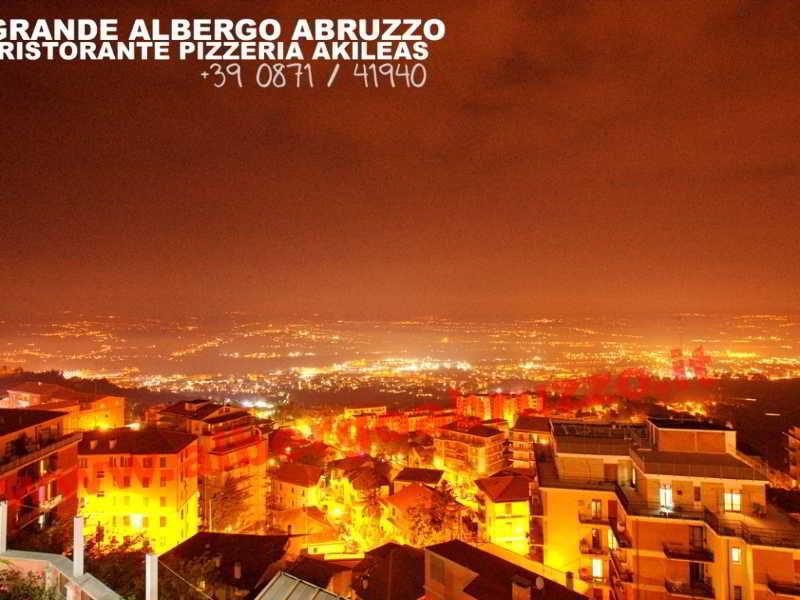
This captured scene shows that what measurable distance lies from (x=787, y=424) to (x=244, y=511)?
30814 millimetres

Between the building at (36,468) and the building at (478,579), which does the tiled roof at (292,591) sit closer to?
the building at (478,579)

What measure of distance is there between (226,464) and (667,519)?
1480cm

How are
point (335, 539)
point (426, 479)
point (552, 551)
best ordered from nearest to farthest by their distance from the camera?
point (552, 551), point (335, 539), point (426, 479)

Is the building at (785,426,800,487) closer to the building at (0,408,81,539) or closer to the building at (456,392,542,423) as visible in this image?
the building at (456,392,542,423)

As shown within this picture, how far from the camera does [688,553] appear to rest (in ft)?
27.6

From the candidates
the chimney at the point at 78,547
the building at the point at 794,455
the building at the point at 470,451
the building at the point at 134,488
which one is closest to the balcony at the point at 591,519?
the chimney at the point at 78,547

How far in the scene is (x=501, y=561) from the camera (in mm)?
9406

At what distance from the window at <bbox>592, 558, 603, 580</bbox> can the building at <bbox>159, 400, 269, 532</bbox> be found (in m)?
12.2

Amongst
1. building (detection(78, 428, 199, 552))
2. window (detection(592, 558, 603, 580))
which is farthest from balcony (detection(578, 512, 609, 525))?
building (detection(78, 428, 199, 552))

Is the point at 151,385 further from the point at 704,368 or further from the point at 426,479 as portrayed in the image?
the point at 704,368

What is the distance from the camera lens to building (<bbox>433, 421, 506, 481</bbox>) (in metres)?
25.1

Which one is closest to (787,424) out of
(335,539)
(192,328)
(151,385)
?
(335,539)

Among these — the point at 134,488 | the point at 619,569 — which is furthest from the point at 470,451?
the point at 619,569

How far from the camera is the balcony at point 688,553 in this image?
325 inches
